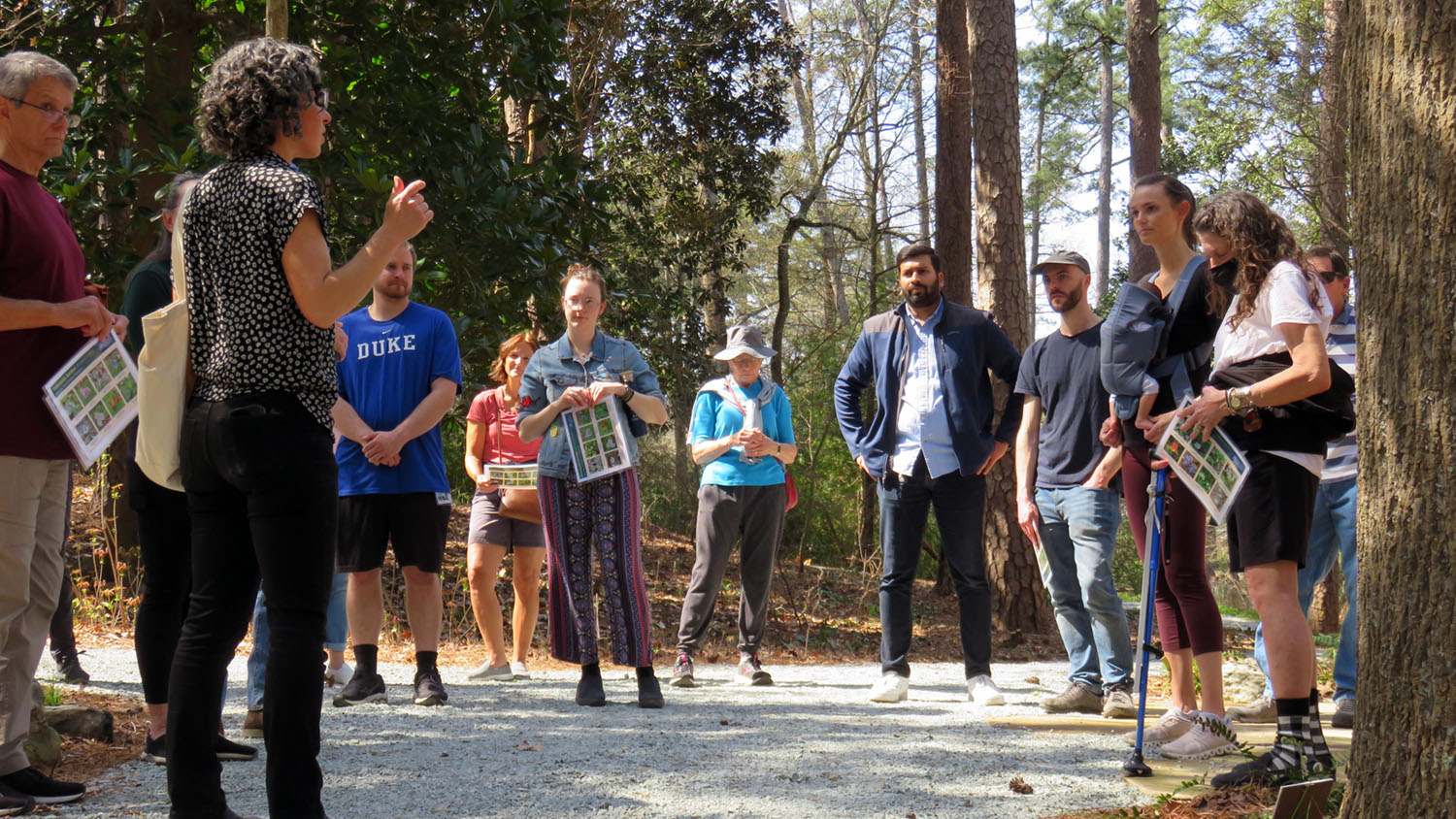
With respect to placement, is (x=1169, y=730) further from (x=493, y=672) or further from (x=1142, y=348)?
(x=493, y=672)

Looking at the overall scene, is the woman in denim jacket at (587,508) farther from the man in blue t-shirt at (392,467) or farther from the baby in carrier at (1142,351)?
the baby in carrier at (1142,351)

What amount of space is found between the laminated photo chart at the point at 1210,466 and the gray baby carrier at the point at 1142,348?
51 centimetres

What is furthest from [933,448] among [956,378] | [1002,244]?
[1002,244]

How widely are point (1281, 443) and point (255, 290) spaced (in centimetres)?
342

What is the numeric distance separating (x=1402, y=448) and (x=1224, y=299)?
1.69 meters

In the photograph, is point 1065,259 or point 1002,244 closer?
point 1065,259

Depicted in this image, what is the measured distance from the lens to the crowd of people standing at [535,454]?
318 cm

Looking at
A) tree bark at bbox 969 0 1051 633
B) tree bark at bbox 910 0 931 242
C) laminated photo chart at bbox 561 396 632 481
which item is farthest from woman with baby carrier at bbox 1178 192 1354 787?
tree bark at bbox 910 0 931 242

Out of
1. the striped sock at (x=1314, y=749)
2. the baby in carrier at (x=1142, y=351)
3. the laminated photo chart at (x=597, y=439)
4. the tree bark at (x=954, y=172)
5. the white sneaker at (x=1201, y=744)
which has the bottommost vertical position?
the white sneaker at (x=1201, y=744)

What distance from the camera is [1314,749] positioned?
13.3 feet

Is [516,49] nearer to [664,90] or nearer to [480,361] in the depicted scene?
[480,361]

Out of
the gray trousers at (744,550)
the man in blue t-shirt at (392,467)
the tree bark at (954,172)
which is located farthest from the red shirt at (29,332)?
the tree bark at (954,172)

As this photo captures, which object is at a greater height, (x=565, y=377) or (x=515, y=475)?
(x=565, y=377)

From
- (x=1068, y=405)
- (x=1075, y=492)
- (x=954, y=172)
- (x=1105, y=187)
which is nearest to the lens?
(x=1075, y=492)
